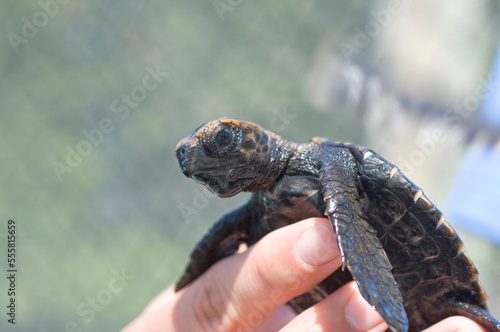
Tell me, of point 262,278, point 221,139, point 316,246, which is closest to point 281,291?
point 262,278

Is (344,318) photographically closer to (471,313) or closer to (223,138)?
(471,313)

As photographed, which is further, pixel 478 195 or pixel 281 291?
pixel 478 195

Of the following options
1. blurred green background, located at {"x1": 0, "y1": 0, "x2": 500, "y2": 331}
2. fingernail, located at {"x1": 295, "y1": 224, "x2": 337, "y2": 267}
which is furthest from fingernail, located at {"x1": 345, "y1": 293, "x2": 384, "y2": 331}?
blurred green background, located at {"x1": 0, "y1": 0, "x2": 500, "y2": 331}

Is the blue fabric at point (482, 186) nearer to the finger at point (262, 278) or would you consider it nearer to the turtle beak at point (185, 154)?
the finger at point (262, 278)

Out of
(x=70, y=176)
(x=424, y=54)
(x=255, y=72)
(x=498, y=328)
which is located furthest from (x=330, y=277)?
(x=70, y=176)

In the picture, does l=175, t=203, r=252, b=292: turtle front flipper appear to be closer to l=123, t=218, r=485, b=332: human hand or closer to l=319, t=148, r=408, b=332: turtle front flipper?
l=123, t=218, r=485, b=332: human hand

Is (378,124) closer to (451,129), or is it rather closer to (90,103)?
(451,129)
